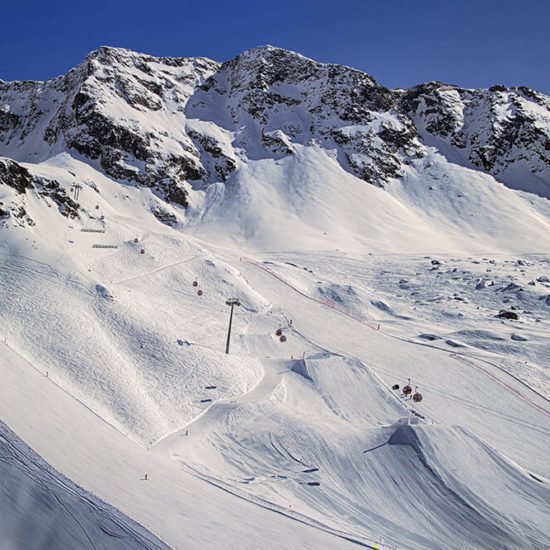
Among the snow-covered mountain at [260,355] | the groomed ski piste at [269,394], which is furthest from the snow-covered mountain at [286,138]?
the groomed ski piste at [269,394]

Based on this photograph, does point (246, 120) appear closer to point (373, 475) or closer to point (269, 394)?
point (269, 394)

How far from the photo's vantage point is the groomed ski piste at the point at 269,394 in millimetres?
15570

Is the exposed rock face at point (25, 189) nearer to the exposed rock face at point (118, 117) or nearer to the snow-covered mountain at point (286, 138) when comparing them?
the snow-covered mountain at point (286, 138)

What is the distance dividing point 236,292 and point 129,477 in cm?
2591

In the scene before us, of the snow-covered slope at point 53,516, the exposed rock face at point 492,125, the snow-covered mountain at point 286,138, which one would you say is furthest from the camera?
the exposed rock face at point 492,125

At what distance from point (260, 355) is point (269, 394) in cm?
620

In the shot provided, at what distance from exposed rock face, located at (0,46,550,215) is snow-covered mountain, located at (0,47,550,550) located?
125 centimetres

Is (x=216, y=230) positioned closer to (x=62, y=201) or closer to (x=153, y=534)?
(x=62, y=201)

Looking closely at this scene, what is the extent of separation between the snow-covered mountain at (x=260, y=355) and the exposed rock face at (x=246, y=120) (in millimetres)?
→ 1248

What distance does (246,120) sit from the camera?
108188 millimetres

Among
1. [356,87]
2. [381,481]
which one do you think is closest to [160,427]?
[381,481]

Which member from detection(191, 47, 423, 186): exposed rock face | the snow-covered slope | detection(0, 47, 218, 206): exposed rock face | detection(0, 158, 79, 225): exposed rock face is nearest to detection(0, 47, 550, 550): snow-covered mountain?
the snow-covered slope

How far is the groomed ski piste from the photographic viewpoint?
1557 cm

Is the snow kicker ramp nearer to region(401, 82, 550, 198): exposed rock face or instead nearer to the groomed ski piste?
the groomed ski piste
